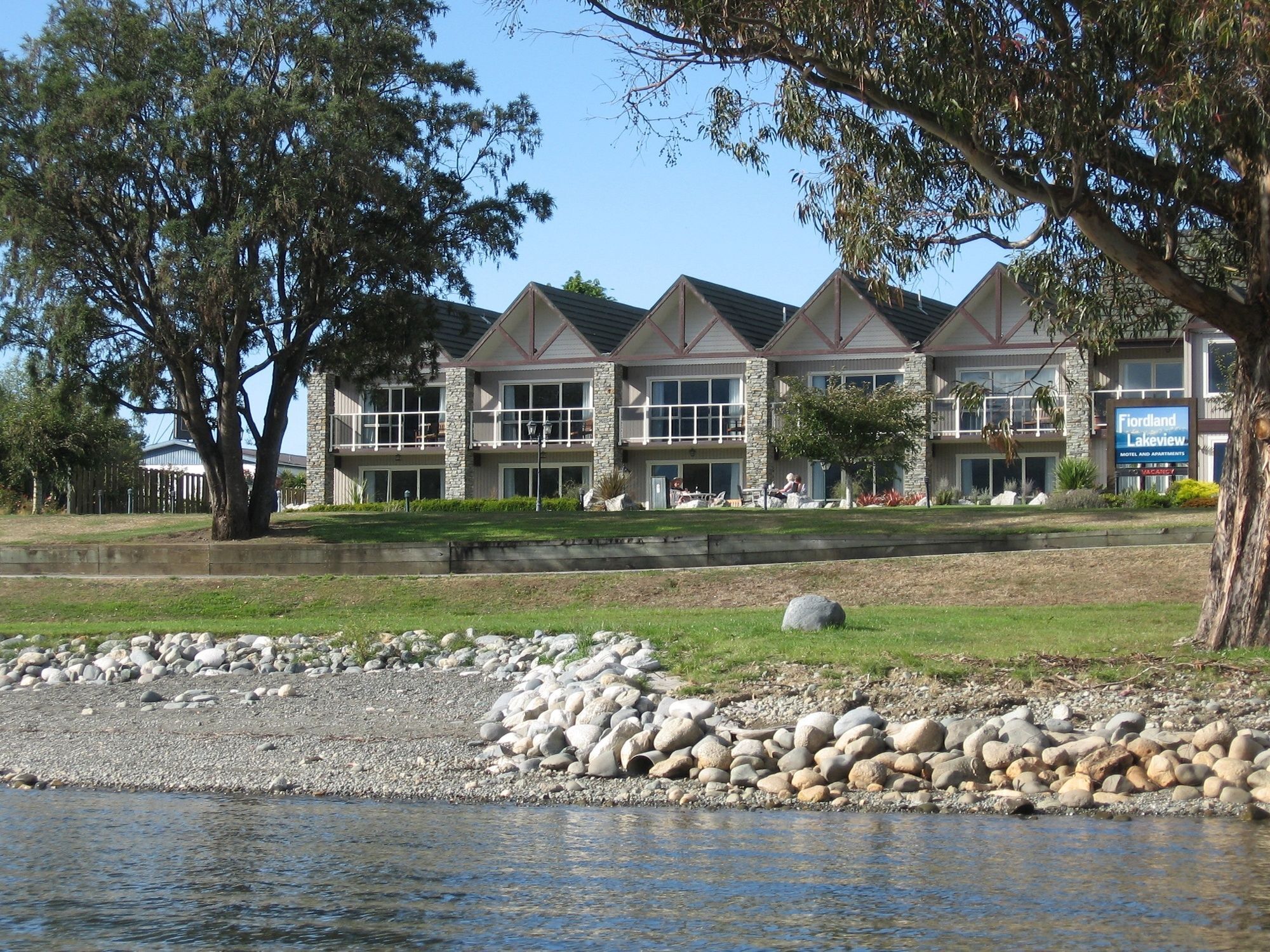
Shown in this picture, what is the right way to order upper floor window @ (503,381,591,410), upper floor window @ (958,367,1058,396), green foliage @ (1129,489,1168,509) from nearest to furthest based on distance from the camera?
green foliage @ (1129,489,1168,509) → upper floor window @ (958,367,1058,396) → upper floor window @ (503,381,591,410)

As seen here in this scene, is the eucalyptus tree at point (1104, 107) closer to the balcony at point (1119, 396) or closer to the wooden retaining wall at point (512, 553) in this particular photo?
the wooden retaining wall at point (512, 553)

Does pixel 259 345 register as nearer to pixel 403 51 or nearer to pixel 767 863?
pixel 403 51

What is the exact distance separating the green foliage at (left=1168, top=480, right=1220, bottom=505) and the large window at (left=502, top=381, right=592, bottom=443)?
68.3ft

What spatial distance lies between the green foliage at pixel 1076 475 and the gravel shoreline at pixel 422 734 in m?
24.9

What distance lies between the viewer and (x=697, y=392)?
47.2 metres

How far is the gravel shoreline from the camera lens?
34.7ft

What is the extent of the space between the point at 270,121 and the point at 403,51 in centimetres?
332

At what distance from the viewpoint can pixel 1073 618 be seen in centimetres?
1745

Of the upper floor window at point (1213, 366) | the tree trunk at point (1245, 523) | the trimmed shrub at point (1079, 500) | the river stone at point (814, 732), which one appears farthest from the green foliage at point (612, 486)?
the river stone at point (814, 732)

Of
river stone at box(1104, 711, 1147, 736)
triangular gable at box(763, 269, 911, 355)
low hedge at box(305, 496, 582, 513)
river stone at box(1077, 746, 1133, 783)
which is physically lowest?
river stone at box(1077, 746, 1133, 783)

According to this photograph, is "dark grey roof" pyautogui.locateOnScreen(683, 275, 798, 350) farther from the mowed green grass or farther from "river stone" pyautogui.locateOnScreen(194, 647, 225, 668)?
"river stone" pyautogui.locateOnScreen(194, 647, 225, 668)

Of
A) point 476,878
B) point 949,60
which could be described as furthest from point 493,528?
point 476,878

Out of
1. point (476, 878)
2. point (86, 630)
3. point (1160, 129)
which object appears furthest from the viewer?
point (86, 630)

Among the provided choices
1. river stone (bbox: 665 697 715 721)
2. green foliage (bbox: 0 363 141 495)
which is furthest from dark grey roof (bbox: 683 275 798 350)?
river stone (bbox: 665 697 715 721)
